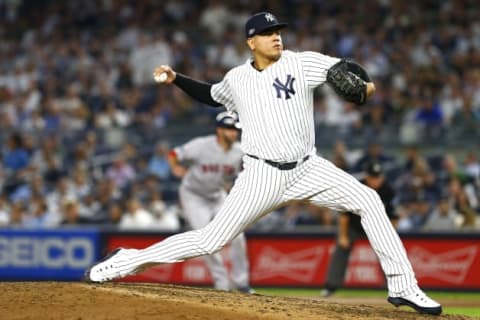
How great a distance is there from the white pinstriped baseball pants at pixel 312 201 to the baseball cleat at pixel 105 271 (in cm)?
56

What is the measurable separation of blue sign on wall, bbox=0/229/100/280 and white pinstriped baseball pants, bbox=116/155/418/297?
8.00 metres

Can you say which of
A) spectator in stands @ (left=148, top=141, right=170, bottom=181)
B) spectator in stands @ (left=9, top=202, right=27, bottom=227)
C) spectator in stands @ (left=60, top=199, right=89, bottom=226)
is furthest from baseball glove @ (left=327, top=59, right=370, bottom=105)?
spectator in stands @ (left=148, top=141, right=170, bottom=181)

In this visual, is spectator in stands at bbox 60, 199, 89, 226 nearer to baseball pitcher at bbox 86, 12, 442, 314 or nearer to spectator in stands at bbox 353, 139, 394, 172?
spectator in stands at bbox 353, 139, 394, 172

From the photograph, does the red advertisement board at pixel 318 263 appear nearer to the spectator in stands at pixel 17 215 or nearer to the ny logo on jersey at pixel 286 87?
the spectator in stands at pixel 17 215

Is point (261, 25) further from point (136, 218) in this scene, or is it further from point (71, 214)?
point (71, 214)

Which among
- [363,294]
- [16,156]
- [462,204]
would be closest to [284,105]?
[363,294]

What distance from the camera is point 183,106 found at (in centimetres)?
1845

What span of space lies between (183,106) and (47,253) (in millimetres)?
4389

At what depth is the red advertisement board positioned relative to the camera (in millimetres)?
13688

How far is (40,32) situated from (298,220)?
882 cm

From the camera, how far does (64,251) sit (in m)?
15.0

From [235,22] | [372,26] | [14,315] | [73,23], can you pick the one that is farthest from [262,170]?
[73,23]

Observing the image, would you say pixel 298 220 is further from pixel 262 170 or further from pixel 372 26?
pixel 262 170

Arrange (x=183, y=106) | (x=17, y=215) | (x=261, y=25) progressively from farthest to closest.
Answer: (x=183, y=106)
(x=17, y=215)
(x=261, y=25)
